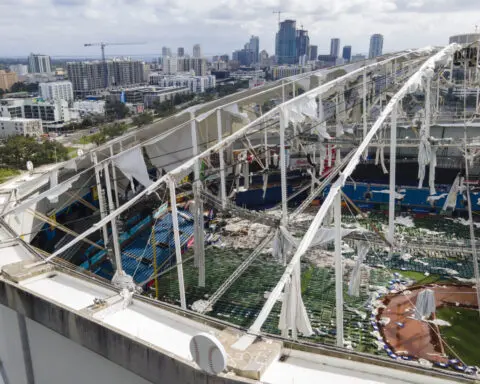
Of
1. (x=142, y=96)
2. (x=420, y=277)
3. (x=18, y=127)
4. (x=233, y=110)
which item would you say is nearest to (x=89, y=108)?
(x=142, y=96)

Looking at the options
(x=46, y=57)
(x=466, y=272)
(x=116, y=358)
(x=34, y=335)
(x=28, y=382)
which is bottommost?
(x=466, y=272)

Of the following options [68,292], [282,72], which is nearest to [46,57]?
[282,72]

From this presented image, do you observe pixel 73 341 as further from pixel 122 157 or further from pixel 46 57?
pixel 46 57

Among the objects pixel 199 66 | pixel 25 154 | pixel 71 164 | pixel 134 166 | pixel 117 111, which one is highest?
pixel 199 66

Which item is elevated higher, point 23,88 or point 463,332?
point 23,88

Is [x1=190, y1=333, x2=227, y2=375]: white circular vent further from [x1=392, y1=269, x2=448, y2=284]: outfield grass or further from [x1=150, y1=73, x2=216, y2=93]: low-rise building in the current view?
[x1=150, y1=73, x2=216, y2=93]: low-rise building

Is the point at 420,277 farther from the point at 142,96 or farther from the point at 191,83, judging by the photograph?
the point at 191,83

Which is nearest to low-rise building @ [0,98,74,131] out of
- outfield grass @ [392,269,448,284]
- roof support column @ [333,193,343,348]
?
outfield grass @ [392,269,448,284]
